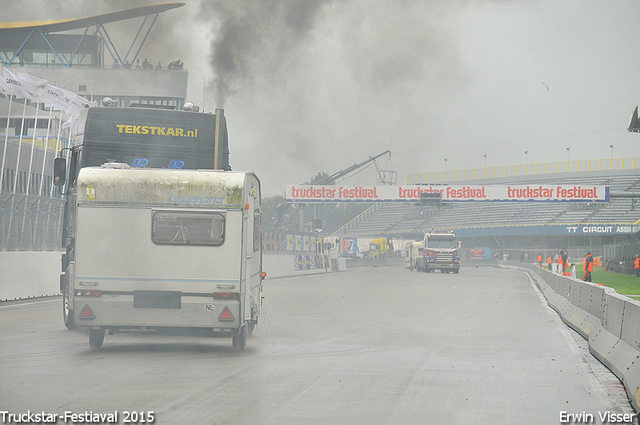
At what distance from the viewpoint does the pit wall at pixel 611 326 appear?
8977 mm

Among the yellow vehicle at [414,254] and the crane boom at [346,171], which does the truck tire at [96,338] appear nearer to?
the yellow vehicle at [414,254]

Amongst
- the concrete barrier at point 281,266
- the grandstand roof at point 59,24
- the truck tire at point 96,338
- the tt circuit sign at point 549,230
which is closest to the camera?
the truck tire at point 96,338

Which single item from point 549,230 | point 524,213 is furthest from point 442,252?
point 524,213

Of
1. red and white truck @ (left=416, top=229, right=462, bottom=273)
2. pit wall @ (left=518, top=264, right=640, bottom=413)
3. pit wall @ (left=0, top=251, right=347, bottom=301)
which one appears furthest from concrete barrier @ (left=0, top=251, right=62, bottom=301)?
red and white truck @ (left=416, top=229, right=462, bottom=273)

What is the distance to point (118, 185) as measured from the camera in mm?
11562

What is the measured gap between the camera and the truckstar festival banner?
6425cm

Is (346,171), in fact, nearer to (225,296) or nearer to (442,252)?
(442,252)

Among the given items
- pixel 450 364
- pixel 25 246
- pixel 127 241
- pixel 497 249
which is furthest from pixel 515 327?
pixel 497 249

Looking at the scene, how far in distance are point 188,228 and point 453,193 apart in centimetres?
5511

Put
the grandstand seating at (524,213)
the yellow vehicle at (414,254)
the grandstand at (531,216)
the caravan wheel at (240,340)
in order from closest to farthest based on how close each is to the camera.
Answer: the caravan wheel at (240,340)
the yellow vehicle at (414,254)
the grandstand at (531,216)
the grandstand seating at (524,213)

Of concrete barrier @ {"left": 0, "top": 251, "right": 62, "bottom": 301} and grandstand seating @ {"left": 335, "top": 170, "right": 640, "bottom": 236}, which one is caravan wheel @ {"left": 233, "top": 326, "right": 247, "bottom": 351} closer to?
concrete barrier @ {"left": 0, "top": 251, "right": 62, "bottom": 301}

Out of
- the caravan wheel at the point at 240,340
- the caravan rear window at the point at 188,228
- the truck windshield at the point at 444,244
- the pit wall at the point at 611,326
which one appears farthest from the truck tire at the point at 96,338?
the truck windshield at the point at 444,244

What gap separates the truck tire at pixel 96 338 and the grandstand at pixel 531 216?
2532 inches

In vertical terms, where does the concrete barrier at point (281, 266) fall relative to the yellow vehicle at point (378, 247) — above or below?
below
